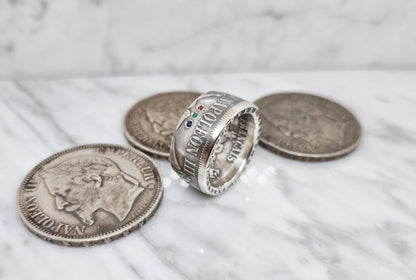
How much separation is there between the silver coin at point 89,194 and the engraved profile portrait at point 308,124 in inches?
21.0

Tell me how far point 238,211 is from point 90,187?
0.43 meters

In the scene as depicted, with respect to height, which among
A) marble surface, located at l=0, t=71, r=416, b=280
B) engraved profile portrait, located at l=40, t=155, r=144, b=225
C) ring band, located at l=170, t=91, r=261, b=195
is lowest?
marble surface, located at l=0, t=71, r=416, b=280

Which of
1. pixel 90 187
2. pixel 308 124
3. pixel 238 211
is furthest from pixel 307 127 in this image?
pixel 90 187

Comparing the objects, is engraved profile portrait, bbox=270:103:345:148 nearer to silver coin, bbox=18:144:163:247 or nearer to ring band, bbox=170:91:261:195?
ring band, bbox=170:91:261:195

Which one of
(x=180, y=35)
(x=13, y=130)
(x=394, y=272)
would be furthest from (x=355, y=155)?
(x=13, y=130)

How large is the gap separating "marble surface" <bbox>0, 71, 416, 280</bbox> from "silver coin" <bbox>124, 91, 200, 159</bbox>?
0.05 meters

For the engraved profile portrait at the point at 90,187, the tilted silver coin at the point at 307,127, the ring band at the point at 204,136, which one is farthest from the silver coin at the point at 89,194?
the tilted silver coin at the point at 307,127

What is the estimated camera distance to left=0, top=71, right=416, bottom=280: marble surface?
94cm

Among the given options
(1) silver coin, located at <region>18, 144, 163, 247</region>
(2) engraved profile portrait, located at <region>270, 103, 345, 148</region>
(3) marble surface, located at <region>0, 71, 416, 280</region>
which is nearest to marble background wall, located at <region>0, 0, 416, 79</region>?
(3) marble surface, located at <region>0, 71, 416, 280</region>

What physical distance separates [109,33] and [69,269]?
0.98 m

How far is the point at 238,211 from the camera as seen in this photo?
43.0 inches

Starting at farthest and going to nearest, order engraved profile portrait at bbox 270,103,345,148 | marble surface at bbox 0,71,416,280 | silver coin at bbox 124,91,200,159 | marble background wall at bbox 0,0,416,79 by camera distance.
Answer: marble background wall at bbox 0,0,416,79
engraved profile portrait at bbox 270,103,345,148
silver coin at bbox 124,91,200,159
marble surface at bbox 0,71,416,280

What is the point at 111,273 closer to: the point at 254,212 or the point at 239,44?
the point at 254,212

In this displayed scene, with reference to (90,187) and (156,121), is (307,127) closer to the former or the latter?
(156,121)
